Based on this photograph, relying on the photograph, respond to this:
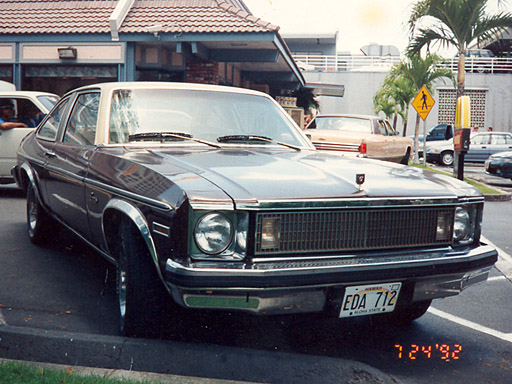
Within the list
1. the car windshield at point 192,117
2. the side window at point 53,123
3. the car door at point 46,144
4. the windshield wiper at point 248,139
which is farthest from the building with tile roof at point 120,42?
the windshield wiper at point 248,139

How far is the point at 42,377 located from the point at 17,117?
7.78 meters

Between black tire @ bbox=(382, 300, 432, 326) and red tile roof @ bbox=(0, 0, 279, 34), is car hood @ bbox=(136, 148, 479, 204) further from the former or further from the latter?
→ red tile roof @ bbox=(0, 0, 279, 34)

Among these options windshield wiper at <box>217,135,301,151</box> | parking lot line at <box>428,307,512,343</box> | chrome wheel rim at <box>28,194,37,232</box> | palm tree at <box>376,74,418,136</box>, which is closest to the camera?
parking lot line at <box>428,307,512,343</box>

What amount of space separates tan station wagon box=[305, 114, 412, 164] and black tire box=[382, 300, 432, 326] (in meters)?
9.26

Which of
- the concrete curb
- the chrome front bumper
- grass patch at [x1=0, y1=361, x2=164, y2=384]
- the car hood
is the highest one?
the car hood

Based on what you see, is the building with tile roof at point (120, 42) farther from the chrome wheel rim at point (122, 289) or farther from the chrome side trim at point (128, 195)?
the chrome wheel rim at point (122, 289)

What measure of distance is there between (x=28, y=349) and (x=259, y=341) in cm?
132

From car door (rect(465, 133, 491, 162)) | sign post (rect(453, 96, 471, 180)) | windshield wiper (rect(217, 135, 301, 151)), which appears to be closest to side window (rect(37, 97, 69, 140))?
windshield wiper (rect(217, 135, 301, 151))

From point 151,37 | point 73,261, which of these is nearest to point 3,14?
point 151,37

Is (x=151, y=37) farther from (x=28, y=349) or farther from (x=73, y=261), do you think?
(x=28, y=349)

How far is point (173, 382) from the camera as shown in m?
2.94

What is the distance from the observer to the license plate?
321cm

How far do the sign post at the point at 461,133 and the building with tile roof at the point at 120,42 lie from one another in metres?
4.76

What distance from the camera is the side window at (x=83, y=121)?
4668 millimetres
